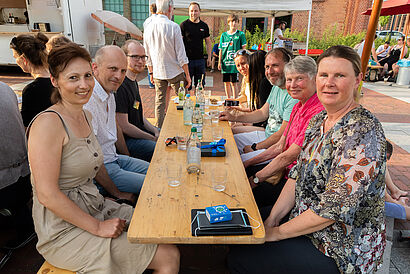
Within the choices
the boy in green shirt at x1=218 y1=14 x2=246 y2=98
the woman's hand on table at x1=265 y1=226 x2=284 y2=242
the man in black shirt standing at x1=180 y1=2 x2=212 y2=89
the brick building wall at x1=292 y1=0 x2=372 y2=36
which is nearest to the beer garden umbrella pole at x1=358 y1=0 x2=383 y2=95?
the woman's hand on table at x1=265 y1=226 x2=284 y2=242

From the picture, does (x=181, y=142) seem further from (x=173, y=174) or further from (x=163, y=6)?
(x=163, y=6)

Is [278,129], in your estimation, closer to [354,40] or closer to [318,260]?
[318,260]

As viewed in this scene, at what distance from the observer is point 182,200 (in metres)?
1.62

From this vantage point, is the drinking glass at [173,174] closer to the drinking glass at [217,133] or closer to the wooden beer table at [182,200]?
the wooden beer table at [182,200]

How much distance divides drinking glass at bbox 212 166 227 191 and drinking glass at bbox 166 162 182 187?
0.23m

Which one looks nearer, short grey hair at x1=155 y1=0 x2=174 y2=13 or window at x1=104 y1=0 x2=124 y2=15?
short grey hair at x1=155 y1=0 x2=174 y2=13

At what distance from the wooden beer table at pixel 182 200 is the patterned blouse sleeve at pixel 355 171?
0.39 meters

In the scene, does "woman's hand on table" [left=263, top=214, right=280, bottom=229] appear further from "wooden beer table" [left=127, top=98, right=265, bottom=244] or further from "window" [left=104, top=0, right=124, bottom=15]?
"window" [left=104, top=0, right=124, bottom=15]

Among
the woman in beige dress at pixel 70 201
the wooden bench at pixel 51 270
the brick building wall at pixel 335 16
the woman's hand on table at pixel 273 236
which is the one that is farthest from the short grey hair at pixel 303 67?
the brick building wall at pixel 335 16

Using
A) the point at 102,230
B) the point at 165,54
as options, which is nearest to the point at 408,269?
the point at 102,230

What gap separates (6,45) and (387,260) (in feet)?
38.7

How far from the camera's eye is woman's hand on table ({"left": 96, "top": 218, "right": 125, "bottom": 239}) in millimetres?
1561

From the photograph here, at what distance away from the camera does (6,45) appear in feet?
31.7

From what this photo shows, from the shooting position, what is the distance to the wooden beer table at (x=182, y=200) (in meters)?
1.36
